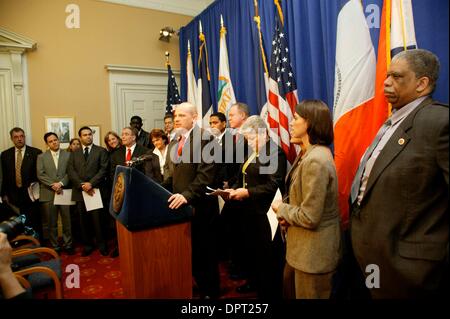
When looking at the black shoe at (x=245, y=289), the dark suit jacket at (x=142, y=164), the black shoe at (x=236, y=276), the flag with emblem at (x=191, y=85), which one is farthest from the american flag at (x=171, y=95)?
the black shoe at (x=245, y=289)

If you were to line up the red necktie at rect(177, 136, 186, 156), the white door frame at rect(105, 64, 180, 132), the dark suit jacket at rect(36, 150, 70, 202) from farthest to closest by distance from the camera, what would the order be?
the white door frame at rect(105, 64, 180, 132) < the dark suit jacket at rect(36, 150, 70, 202) < the red necktie at rect(177, 136, 186, 156)

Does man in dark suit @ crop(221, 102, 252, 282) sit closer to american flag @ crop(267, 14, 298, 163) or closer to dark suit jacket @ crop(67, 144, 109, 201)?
american flag @ crop(267, 14, 298, 163)

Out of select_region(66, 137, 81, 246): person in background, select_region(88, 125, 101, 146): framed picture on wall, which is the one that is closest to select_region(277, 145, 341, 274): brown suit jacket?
select_region(66, 137, 81, 246): person in background

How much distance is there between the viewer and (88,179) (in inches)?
151

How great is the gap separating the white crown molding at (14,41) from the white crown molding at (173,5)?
5.01ft

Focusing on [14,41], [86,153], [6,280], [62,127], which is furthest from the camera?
[62,127]

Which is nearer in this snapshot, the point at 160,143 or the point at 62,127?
the point at 160,143

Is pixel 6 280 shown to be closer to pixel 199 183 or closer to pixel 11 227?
pixel 11 227

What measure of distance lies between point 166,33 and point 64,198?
3304 millimetres

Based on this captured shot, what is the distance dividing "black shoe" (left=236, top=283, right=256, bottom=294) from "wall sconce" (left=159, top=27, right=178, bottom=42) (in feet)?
14.7

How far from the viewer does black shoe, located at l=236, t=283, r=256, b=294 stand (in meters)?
2.66

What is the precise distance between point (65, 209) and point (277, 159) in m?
3.09

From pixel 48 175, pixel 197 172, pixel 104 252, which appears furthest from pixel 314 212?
pixel 48 175
